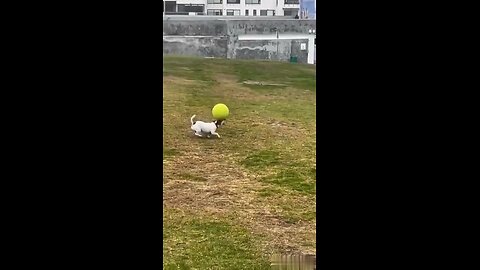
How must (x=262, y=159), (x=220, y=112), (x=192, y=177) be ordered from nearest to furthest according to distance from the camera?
(x=192, y=177), (x=262, y=159), (x=220, y=112)

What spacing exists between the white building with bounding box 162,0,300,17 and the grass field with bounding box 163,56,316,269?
1.41ft

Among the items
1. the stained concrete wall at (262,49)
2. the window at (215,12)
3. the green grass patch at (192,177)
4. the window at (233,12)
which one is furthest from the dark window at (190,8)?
the green grass patch at (192,177)

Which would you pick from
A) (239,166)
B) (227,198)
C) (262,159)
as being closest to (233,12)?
(262,159)

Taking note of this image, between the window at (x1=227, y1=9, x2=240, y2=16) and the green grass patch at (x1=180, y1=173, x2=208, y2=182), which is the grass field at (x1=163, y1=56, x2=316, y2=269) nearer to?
the green grass patch at (x1=180, y1=173, x2=208, y2=182)

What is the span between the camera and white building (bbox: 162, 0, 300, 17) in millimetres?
4754

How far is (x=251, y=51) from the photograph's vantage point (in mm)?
5320

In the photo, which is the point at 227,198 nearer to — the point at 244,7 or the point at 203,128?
the point at 203,128

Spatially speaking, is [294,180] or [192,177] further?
[192,177]

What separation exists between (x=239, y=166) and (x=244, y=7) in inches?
93.8

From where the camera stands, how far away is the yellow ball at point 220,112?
13.4 feet

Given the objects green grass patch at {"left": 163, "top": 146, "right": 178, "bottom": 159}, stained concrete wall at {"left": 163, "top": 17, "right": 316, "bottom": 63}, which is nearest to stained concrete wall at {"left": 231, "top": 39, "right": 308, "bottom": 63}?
stained concrete wall at {"left": 163, "top": 17, "right": 316, "bottom": 63}

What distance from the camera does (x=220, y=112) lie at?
162 inches
